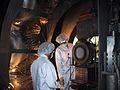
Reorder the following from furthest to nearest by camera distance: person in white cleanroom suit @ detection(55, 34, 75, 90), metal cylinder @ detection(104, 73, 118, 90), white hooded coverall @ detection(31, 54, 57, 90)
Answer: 1. person in white cleanroom suit @ detection(55, 34, 75, 90)
2. white hooded coverall @ detection(31, 54, 57, 90)
3. metal cylinder @ detection(104, 73, 118, 90)

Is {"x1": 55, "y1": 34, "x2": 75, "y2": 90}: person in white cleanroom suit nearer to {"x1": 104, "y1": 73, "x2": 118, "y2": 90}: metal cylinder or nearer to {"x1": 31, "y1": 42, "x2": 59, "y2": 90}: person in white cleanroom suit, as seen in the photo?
{"x1": 31, "y1": 42, "x2": 59, "y2": 90}: person in white cleanroom suit

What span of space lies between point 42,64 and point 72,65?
2.61 m

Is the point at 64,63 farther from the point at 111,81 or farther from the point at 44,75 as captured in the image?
the point at 111,81

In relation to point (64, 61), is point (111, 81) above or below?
below

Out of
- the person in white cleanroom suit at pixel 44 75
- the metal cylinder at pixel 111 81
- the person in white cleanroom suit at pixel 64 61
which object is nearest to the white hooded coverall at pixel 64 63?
the person in white cleanroom suit at pixel 64 61

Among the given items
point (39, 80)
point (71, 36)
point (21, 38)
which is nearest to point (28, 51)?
point (21, 38)

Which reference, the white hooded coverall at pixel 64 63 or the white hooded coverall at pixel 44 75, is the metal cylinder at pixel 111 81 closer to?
the white hooded coverall at pixel 44 75

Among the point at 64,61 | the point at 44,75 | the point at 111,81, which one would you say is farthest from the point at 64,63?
the point at 111,81

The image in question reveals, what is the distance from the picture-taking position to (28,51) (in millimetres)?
5410

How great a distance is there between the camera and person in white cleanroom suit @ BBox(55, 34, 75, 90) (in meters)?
5.52

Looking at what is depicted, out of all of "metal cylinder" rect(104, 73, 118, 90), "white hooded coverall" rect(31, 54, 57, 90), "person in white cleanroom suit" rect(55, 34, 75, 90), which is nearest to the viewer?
"metal cylinder" rect(104, 73, 118, 90)

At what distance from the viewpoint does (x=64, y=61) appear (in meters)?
5.53

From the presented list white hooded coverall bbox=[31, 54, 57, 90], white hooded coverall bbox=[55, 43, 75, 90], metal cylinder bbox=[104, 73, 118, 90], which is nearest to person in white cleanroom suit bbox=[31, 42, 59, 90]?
white hooded coverall bbox=[31, 54, 57, 90]

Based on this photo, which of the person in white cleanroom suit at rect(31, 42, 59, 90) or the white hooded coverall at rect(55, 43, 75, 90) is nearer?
the person in white cleanroom suit at rect(31, 42, 59, 90)
